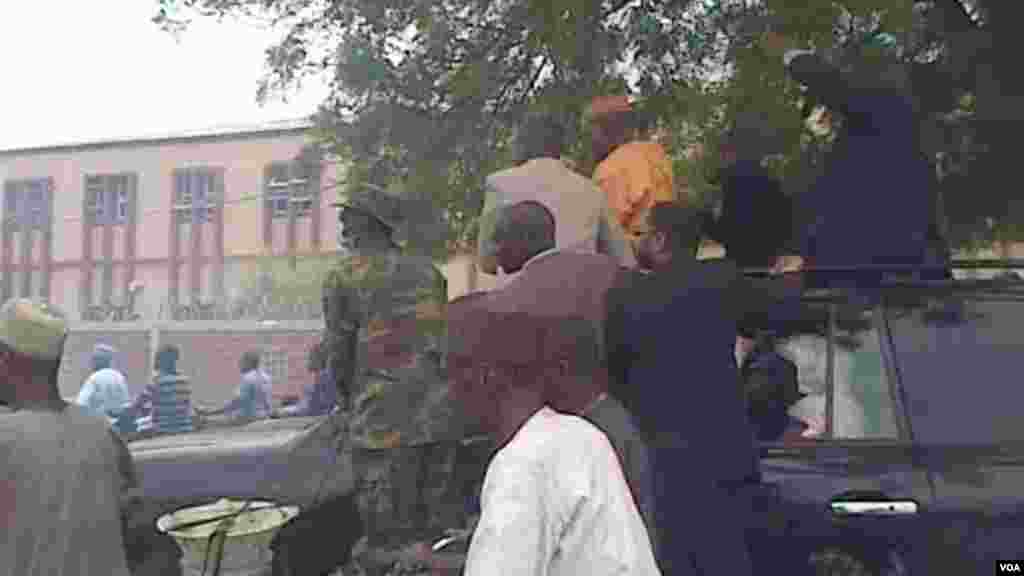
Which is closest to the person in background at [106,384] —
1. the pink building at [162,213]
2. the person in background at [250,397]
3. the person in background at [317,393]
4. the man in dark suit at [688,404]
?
the pink building at [162,213]

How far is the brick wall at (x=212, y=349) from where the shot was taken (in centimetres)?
625

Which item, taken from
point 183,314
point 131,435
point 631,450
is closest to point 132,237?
point 183,314

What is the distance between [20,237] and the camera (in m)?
6.53

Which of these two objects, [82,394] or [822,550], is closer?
[822,550]

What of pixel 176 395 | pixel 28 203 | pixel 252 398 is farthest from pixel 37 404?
pixel 28 203

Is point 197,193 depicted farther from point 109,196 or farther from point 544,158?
point 544,158

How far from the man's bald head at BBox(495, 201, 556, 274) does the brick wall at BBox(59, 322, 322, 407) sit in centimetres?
247

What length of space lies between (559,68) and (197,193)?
203cm

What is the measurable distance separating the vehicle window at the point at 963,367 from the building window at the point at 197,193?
166 inches

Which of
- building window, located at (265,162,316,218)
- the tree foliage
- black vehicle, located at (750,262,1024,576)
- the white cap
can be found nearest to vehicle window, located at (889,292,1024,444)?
black vehicle, located at (750,262,1024,576)

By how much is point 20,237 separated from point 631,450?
466 cm

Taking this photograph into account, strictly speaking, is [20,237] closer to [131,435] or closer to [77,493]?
[131,435]

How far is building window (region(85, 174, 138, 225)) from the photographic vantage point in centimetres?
679

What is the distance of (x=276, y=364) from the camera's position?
6.63 m
